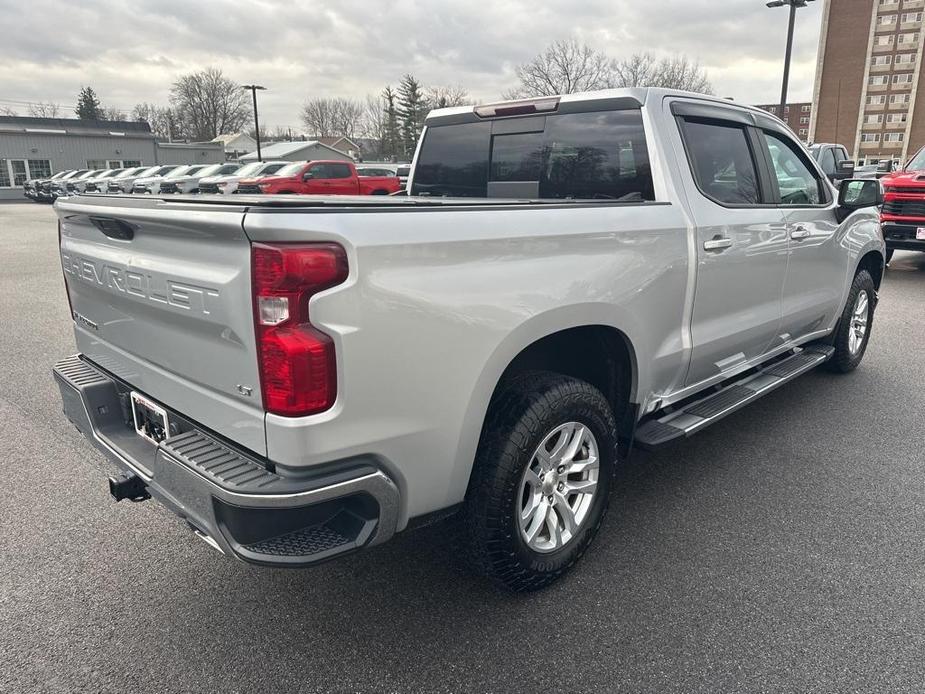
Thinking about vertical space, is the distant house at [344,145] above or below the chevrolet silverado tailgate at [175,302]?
above

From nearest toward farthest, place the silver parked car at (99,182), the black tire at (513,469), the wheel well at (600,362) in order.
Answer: the black tire at (513,469) → the wheel well at (600,362) → the silver parked car at (99,182)

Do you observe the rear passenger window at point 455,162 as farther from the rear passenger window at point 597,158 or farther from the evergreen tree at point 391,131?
the evergreen tree at point 391,131

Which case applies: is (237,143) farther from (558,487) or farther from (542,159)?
(558,487)

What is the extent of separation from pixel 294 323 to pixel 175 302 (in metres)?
0.54

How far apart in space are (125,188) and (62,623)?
2954cm

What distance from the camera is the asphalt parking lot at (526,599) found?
88.7 inches

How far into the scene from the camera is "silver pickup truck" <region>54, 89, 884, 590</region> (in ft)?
6.20

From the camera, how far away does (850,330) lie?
528 centimetres

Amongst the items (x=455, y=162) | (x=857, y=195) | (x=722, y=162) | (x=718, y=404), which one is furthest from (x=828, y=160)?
(x=718, y=404)

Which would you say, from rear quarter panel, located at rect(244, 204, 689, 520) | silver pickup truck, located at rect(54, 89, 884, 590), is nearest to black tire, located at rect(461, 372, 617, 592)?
silver pickup truck, located at rect(54, 89, 884, 590)

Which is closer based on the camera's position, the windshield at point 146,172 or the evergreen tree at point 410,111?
the windshield at point 146,172

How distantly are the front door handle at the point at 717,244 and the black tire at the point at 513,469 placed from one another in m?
1.04

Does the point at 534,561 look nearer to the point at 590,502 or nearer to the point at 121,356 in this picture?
the point at 590,502

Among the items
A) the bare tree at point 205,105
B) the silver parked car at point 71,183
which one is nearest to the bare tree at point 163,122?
the bare tree at point 205,105
